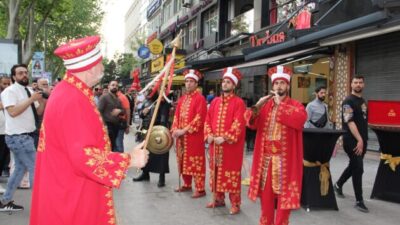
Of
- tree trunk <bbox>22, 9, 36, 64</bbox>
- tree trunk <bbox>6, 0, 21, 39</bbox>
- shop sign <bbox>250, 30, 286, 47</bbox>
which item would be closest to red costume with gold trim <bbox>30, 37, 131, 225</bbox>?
shop sign <bbox>250, 30, 286, 47</bbox>

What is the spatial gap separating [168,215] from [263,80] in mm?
12533

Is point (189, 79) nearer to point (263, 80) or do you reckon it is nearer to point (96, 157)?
point (96, 157)

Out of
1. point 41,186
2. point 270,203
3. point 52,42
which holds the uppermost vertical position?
point 52,42

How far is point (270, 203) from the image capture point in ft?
15.7

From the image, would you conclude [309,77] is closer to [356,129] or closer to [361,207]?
[356,129]

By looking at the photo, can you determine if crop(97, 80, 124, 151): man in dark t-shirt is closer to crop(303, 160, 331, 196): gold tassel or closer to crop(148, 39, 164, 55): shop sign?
crop(303, 160, 331, 196): gold tassel

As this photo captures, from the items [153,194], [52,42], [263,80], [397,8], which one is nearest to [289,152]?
[153,194]

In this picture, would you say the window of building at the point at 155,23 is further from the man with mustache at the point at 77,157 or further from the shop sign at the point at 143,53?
the man with mustache at the point at 77,157

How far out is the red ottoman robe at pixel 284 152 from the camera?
462cm

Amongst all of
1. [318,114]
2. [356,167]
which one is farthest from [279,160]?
[318,114]

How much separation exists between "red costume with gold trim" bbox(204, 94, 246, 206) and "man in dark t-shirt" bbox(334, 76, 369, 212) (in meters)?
1.42

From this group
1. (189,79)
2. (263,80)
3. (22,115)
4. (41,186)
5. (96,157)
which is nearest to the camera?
(96,157)

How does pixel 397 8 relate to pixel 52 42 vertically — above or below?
below

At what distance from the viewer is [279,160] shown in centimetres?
471
